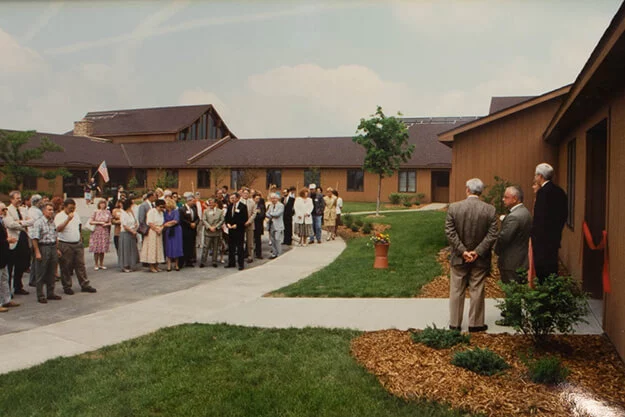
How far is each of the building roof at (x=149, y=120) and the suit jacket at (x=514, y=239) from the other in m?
45.9

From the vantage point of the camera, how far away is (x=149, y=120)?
53.6 metres

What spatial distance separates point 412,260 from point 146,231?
6.69 meters

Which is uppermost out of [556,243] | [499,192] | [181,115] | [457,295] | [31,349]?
[181,115]

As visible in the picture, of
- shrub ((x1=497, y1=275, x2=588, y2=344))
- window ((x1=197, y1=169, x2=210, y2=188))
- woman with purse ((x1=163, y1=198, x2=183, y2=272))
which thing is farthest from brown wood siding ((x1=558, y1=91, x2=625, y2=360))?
window ((x1=197, y1=169, x2=210, y2=188))

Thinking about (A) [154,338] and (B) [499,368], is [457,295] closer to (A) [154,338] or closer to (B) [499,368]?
(B) [499,368]

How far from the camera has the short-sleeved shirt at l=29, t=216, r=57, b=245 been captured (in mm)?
10469

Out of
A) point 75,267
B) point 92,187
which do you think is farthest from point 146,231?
point 92,187

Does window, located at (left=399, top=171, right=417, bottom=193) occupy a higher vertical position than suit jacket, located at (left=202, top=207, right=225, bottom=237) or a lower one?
higher

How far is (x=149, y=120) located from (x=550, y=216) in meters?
50.8

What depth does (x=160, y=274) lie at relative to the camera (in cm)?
1386

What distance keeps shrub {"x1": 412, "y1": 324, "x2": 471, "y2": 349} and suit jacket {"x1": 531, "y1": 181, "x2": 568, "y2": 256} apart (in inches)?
58.0

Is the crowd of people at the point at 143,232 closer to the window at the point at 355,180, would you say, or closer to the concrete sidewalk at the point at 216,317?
the concrete sidewalk at the point at 216,317

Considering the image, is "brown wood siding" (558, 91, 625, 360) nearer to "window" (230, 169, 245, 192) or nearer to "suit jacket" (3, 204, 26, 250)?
"suit jacket" (3, 204, 26, 250)

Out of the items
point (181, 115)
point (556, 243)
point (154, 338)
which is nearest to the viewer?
point (556, 243)
